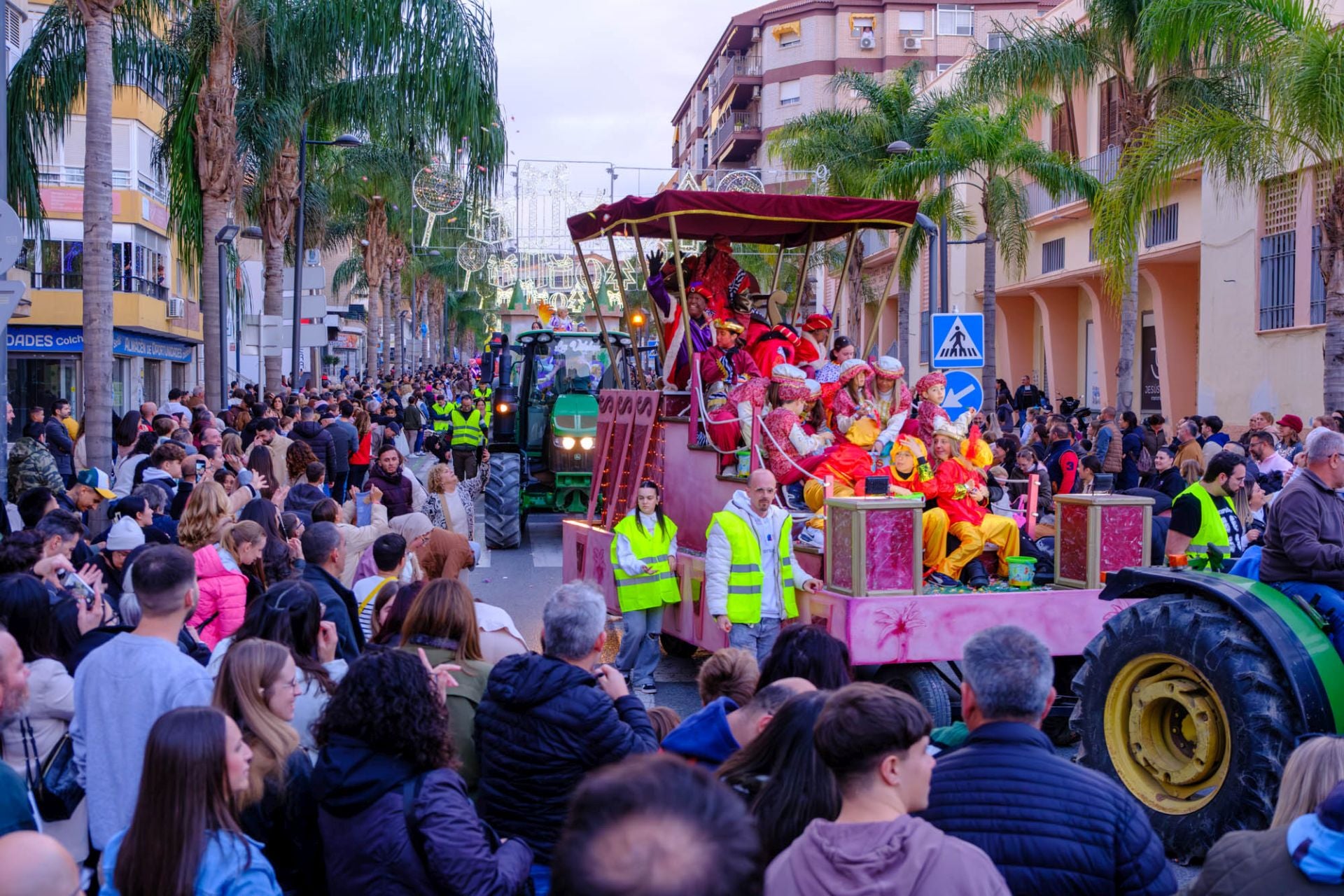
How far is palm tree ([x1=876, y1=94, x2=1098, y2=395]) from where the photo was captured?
26172 millimetres

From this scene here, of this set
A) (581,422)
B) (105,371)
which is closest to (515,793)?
(105,371)

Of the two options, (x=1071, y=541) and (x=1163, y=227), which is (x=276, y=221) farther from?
(x=1071, y=541)

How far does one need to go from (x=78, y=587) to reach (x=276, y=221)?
2615 cm

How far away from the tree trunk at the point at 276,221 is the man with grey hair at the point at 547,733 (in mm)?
26746

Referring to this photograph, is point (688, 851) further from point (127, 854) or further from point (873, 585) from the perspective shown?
point (873, 585)

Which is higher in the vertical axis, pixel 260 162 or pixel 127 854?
pixel 260 162

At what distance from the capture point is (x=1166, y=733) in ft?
20.7

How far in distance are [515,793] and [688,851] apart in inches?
98.1

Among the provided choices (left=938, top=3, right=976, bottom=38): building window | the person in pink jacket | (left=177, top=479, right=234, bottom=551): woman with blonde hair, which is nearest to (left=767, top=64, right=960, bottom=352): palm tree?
(left=177, top=479, right=234, bottom=551): woman with blonde hair

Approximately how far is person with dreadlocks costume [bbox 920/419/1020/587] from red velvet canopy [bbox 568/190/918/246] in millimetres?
1951

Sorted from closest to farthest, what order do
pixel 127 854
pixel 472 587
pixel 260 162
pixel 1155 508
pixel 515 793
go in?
pixel 127 854 → pixel 515 793 → pixel 1155 508 → pixel 472 587 → pixel 260 162

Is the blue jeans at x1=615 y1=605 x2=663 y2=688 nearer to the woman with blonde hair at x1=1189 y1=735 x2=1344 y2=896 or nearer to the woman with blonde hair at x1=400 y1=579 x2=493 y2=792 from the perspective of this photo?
the woman with blonde hair at x1=400 y1=579 x2=493 y2=792

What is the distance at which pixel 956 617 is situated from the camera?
7.94 m

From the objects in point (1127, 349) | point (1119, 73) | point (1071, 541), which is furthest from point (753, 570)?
point (1119, 73)
